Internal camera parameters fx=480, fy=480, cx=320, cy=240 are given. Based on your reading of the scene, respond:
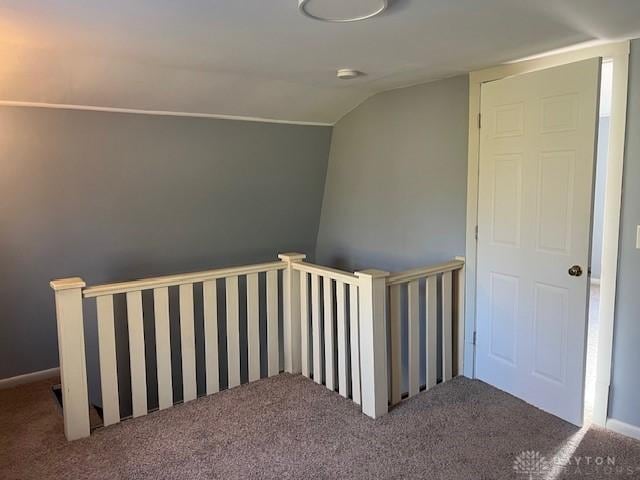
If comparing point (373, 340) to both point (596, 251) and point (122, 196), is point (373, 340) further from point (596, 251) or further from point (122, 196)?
point (596, 251)

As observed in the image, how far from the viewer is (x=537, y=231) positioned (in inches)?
112

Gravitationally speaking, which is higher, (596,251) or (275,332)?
(596,251)

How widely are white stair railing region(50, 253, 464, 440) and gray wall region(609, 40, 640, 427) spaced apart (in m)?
0.99

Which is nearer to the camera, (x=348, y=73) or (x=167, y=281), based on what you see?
(x=167, y=281)

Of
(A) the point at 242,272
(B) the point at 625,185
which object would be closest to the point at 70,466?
(A) the point at 242,272

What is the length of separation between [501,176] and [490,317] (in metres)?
0.92

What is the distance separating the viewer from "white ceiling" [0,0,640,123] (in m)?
1.92

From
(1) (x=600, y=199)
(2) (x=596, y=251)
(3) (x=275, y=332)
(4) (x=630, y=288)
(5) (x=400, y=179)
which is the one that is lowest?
(3) (x=275, y=332)

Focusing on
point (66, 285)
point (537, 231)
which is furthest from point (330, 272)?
point (66, 285)

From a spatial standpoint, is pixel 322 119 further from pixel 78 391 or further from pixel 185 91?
pixel 78 391

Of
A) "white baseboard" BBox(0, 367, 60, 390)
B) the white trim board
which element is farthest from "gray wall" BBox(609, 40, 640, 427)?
"white baseboard" BBox(0, 367, 60, 390)

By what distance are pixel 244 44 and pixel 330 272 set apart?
1.41m

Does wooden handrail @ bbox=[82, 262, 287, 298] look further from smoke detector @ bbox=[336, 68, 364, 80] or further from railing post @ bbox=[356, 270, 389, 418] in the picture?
smoke detector @ bbox=[336, 68, 364, 80]

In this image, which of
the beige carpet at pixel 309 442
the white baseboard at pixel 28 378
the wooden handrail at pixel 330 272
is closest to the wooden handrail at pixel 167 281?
the wooden handrail at pixel 330 272
